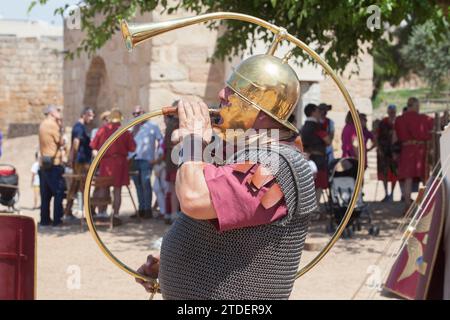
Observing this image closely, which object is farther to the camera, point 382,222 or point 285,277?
point 382,222

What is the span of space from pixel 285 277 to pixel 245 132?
51 centimetres

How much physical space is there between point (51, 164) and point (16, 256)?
7.42 meters

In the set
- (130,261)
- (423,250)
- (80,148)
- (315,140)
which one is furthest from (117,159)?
(423,250)

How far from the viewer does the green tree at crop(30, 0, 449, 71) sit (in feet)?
31.3

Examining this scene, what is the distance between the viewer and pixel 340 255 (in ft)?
33.0

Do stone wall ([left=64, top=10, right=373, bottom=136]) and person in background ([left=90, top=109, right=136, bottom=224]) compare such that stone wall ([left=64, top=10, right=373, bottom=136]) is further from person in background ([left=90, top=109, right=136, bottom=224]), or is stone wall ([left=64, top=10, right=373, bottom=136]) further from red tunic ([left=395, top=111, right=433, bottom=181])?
person in background ([left=90, top=109, right=136, bottom=224])

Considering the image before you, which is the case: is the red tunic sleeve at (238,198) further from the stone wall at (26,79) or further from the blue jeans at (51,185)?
the stone wall at (26,79)

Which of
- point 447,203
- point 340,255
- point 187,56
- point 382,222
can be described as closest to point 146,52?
point 187,56

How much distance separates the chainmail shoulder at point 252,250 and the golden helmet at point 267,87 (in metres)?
0.14

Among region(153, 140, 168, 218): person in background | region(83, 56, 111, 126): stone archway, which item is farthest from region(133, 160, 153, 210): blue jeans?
region(83, 56, 111, 126): stone archway

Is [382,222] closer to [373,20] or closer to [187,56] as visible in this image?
[373,20]

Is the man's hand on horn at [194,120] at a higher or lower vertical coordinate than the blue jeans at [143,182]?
higher

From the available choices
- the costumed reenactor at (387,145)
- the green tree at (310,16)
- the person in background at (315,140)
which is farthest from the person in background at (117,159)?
the costumed reenactor at (387,145)

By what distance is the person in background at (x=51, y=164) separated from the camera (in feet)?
39.7
